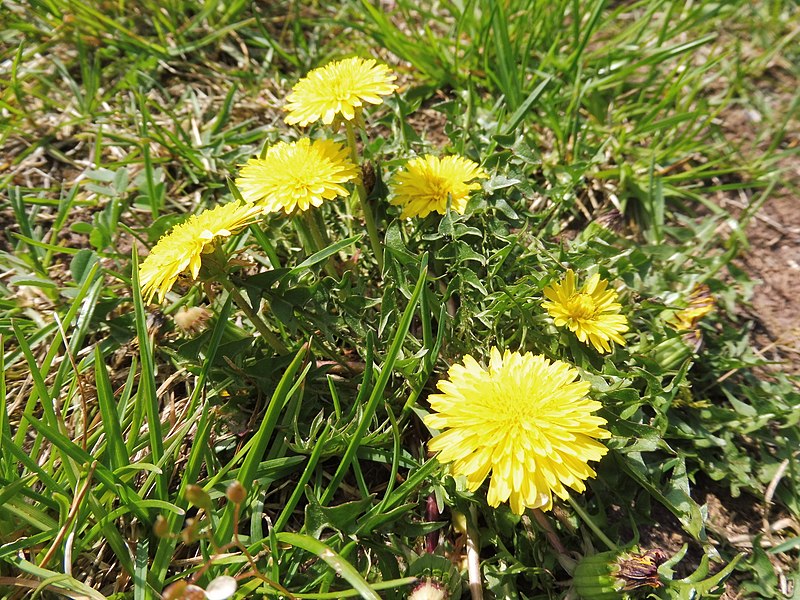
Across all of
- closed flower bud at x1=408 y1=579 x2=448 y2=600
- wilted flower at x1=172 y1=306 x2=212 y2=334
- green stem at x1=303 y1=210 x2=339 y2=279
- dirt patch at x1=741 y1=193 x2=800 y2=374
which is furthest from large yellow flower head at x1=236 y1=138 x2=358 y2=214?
dirt patch at x1=741 y1=193 x2=800 y2=374

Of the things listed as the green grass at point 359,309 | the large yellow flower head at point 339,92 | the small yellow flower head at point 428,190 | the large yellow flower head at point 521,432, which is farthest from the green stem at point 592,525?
the large yellow flower head at point 339,92

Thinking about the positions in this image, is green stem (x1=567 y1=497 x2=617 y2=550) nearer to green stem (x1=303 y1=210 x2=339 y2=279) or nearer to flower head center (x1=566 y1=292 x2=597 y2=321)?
flower head center (x1=566 y1=292 x2=597 y2=321)

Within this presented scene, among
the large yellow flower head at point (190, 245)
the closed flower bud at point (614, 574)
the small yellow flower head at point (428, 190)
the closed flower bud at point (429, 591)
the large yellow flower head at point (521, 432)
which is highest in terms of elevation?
the large yellow flower head at point (190, 245)

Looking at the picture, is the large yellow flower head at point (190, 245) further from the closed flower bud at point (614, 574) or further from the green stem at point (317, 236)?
the closed flower bud at point (614, 574)

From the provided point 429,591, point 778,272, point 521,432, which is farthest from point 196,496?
point 778,272

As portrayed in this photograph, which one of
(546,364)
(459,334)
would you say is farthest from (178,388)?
(546,364)

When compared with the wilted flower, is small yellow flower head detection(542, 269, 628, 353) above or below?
below

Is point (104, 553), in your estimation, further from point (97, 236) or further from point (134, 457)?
point (97, 236)

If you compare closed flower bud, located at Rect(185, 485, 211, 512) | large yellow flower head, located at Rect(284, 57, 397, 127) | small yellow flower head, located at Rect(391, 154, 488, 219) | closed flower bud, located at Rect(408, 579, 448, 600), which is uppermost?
large yellow flower head, located at Rect(284, 57, 397, 127)
